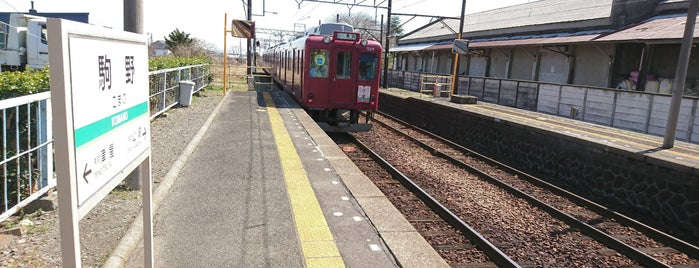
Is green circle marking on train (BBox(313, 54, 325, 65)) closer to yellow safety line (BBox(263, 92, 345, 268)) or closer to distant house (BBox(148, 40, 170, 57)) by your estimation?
yellow safety line (BBox(263, 92, 345, 268))

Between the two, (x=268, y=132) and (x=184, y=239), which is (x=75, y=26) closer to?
(x=184, y=239)

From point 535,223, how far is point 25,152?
21.8 feet

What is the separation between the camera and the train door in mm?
13922

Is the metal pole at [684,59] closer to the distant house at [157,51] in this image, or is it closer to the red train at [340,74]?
the red train at [340,74]

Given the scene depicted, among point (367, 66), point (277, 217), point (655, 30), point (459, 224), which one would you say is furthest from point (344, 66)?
point (655, 30)

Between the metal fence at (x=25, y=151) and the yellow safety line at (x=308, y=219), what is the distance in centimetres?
269

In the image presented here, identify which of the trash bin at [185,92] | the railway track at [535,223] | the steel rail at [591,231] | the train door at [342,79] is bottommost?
the railway track at [535,223]

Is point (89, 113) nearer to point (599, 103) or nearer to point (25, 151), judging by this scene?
point (25, 151)

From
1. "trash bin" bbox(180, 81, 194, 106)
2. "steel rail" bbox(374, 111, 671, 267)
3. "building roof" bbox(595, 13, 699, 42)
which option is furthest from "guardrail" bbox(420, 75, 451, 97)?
"steel rail" bbox(374, 111, 671, 267)

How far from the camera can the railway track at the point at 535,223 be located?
607 centimetres

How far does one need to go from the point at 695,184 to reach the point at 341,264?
22.4 ft

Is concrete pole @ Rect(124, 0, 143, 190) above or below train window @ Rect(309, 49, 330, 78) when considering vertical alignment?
above

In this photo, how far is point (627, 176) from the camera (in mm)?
9180

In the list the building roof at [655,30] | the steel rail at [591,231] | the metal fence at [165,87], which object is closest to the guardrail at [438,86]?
the building roof at [655,30]
